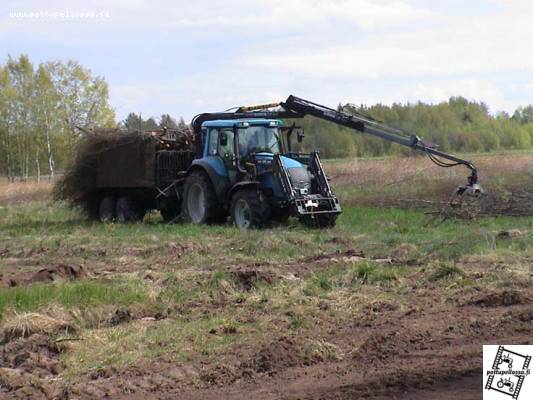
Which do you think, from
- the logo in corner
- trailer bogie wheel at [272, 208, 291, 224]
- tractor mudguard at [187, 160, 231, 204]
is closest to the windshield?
tractor mudguard at [187, 160, 231, 204]

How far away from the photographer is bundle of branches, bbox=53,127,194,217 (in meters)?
20.5

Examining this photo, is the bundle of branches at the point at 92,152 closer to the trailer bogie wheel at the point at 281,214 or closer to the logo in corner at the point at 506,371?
the trailer bogie wheel at the point at 281,214

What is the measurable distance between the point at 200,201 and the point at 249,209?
2.22 m

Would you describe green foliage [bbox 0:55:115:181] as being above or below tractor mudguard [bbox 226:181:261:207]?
above

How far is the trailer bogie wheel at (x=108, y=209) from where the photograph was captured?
70.3 feet

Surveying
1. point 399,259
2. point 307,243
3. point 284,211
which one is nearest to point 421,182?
point 284,211

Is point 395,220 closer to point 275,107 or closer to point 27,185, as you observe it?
point 275,107

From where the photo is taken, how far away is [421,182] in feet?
81.6

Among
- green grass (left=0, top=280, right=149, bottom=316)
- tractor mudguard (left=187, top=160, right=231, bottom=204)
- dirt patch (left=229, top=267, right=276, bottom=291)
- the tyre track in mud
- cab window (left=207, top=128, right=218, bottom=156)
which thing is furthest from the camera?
cab window (left=207, top=128, right=218, bottom=156)

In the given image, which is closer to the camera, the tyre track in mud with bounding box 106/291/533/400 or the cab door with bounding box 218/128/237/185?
the tyre track in mud with bounding box 106/291/533/400

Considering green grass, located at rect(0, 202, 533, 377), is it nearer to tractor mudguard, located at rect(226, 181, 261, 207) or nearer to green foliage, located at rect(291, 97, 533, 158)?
tractor mudguard, located at rect(226, 181, 261, 207)

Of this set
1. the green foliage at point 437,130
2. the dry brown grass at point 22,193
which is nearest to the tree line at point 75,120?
the green foliage at point 437,130

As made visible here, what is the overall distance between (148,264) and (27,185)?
3128cm

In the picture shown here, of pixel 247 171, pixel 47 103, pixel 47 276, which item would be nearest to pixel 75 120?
pixel 47 103
